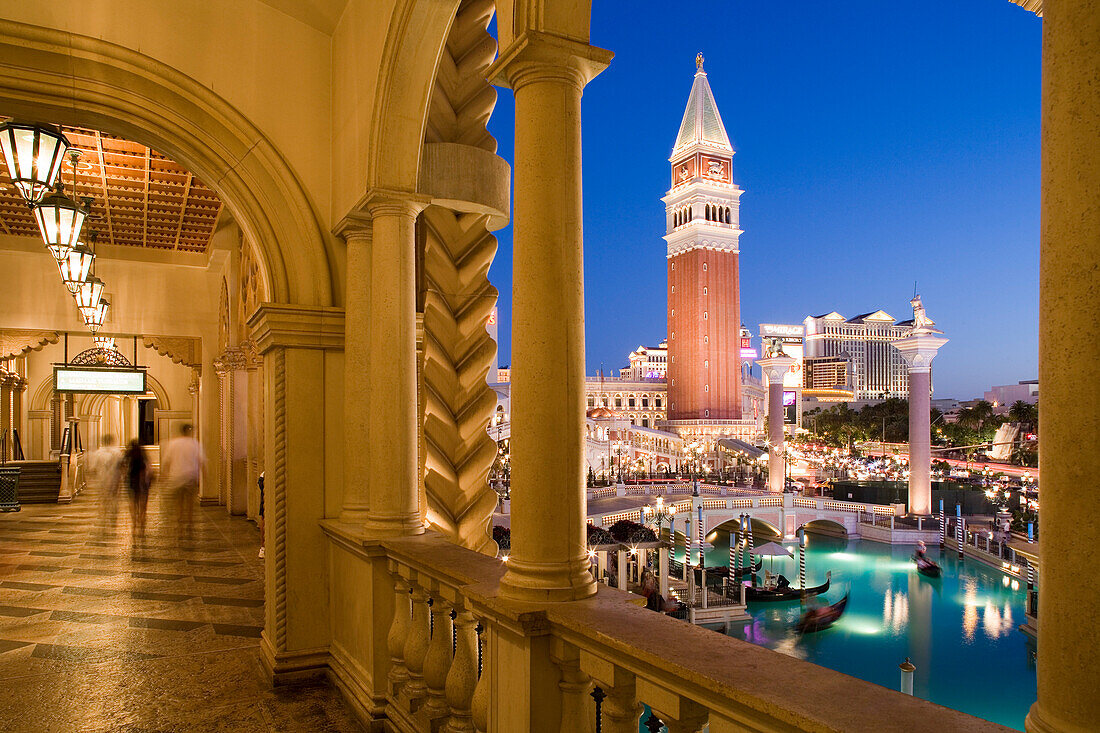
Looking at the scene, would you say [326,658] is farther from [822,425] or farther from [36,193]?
[822,425]

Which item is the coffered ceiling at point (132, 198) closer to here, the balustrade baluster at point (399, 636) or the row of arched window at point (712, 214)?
the balustrade baluster at point (399, 636)

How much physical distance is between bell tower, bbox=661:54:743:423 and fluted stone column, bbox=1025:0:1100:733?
201 ft

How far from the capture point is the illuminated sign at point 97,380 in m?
10.4

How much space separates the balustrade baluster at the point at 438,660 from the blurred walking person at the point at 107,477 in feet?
27.7

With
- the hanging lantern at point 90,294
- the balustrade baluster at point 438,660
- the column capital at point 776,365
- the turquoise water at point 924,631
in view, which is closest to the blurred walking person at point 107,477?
the hanging lantern at point 90,294

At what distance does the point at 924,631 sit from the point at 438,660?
77.6 ft

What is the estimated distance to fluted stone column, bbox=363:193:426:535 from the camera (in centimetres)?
Answer: 370

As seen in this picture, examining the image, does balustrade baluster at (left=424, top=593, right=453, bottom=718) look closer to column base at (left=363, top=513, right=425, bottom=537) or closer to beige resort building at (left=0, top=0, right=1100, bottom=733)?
beige resort building at (left=0, top=0, right=1100, bottom=733)

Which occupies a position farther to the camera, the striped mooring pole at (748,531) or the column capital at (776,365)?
the column capital at (776,365)

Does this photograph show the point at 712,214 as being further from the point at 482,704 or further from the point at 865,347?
the point at 482,704

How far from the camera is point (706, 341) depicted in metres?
61.7

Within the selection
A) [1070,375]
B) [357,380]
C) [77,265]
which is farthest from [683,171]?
[1070,375]

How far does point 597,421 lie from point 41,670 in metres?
41.8

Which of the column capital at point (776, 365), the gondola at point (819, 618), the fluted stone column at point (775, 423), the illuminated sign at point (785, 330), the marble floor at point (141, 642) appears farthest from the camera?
the illuminated sign at point (785, 330)
